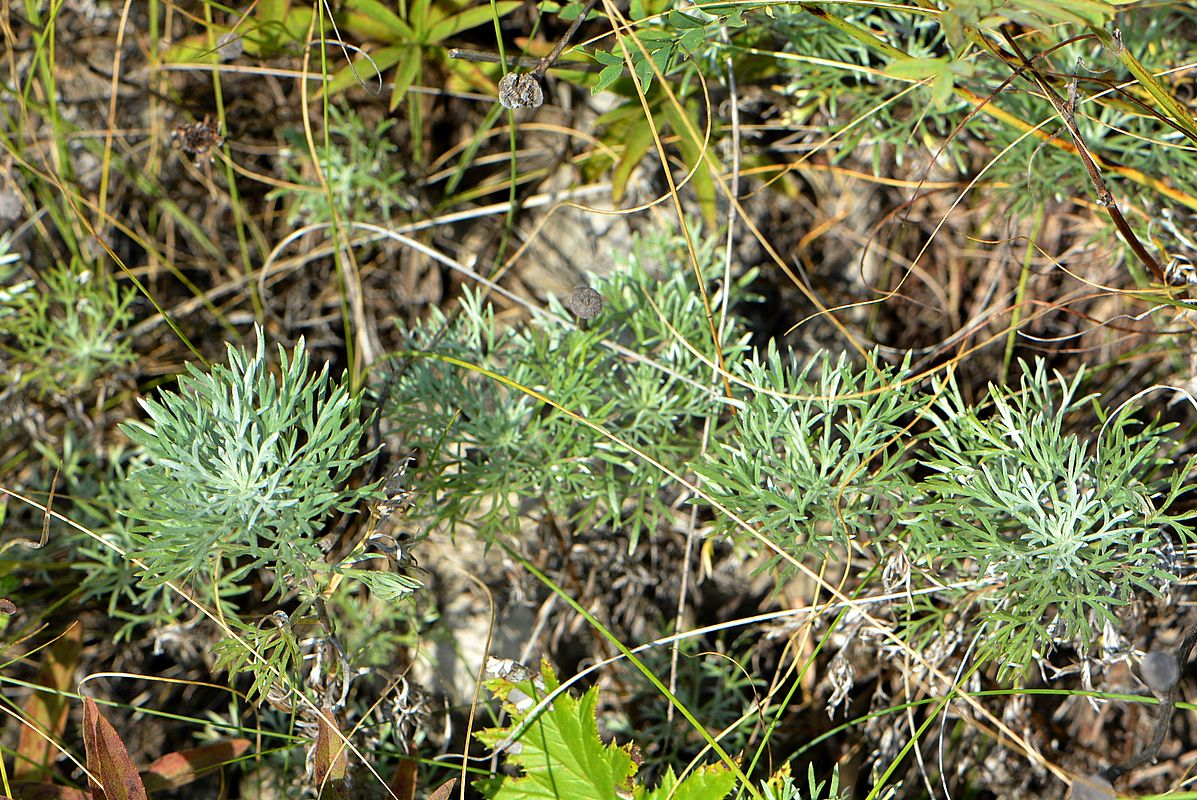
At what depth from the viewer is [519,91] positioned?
1.76 metres

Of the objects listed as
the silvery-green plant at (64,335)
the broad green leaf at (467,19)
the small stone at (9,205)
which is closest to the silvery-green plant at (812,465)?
the broad green leaf at (467,19)

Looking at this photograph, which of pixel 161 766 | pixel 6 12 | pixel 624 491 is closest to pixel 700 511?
pixel 624 491

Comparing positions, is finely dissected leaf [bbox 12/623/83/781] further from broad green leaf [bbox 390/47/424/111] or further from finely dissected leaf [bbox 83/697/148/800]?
broad green leaf [bbox 390/47/424/111]

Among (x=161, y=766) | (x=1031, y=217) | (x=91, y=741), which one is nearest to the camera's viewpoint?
(x=91, y=741)

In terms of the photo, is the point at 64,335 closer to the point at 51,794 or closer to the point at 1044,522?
the point at 51,794

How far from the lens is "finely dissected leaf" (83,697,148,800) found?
5.79 feet

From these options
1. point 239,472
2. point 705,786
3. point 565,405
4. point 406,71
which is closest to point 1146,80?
point 565,405

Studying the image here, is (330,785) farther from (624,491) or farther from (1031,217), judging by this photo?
(1031,217)

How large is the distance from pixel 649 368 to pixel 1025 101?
1098mm

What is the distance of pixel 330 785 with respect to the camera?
1801mm

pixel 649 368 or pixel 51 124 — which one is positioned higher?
pixel 51 124

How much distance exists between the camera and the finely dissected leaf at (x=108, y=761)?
1.77m

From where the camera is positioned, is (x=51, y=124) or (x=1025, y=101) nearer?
(x=1025, y=101)

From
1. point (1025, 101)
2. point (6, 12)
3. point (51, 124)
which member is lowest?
point (1025, 101)
